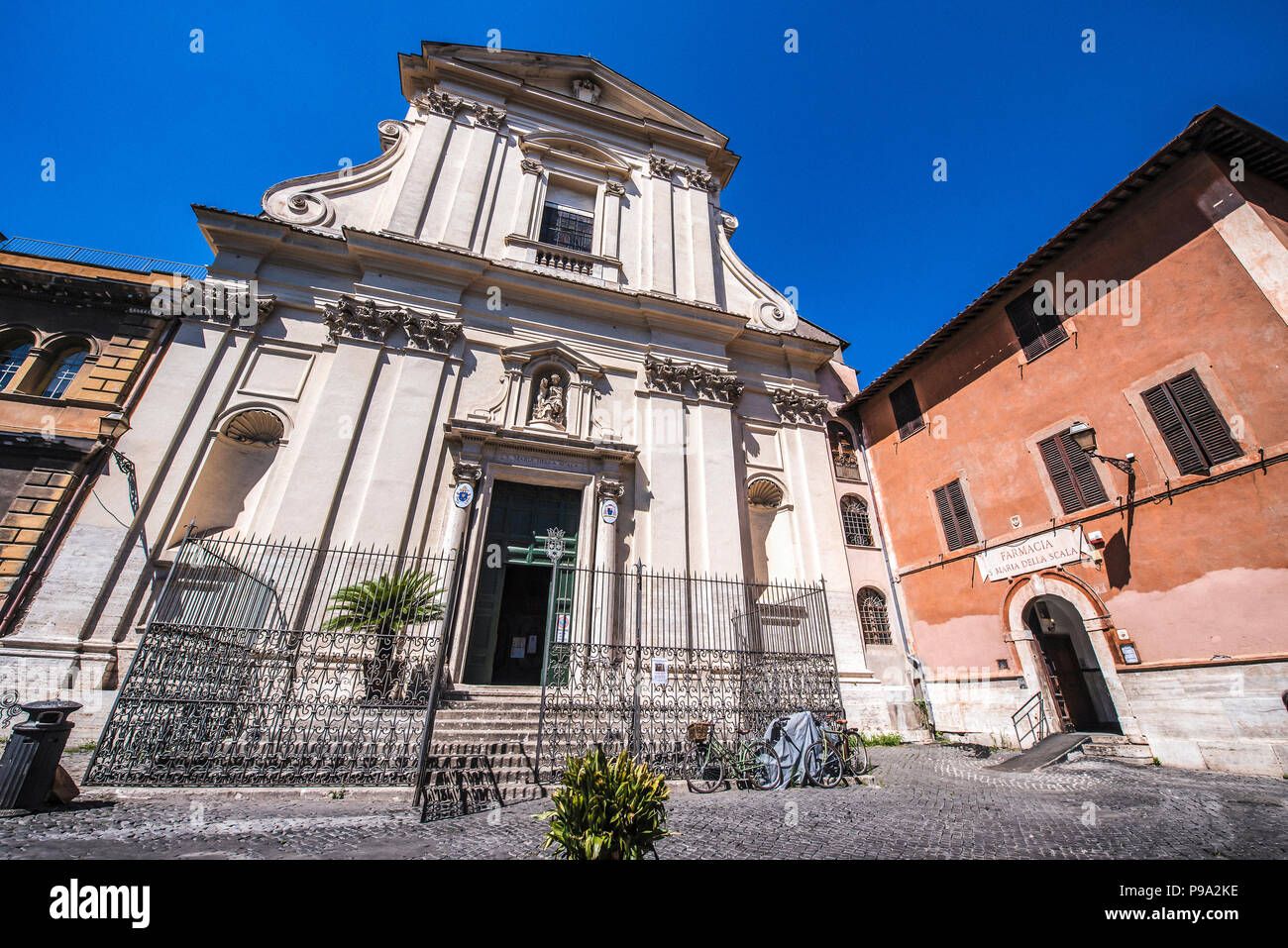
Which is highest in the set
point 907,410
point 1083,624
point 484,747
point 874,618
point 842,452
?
point 907,410

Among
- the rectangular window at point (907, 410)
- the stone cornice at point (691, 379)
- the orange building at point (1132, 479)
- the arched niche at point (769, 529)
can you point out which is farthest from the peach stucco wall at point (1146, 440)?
the stone cornice at point (691, 379)

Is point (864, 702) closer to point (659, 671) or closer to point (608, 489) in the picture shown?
point (659, 671)

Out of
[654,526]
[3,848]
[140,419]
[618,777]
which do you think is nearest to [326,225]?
[140,419]

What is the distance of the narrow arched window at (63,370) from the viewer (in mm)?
9922

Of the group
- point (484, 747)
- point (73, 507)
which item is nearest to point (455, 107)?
point (73, 507)

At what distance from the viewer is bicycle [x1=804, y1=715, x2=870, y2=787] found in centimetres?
730

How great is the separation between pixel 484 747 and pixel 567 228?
1421 centimetres

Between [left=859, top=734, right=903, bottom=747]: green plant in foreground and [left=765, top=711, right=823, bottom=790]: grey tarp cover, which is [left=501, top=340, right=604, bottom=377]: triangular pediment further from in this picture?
[left=859, top=734, right=903, bottom=747]: green plant in foreground

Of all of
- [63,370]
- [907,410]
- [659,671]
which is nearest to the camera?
[659,671]

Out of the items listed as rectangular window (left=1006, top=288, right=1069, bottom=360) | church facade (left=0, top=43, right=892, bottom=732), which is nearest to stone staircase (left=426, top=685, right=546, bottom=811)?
church facade (left=0, top=43, right=892, bottom=732)

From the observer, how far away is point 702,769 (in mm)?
7293

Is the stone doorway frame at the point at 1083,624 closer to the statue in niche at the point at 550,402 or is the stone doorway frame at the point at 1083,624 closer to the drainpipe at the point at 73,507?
the statue in niche at the point at 550,402

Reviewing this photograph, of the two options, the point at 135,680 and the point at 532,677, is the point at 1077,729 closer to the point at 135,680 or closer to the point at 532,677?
the point at 532,677
